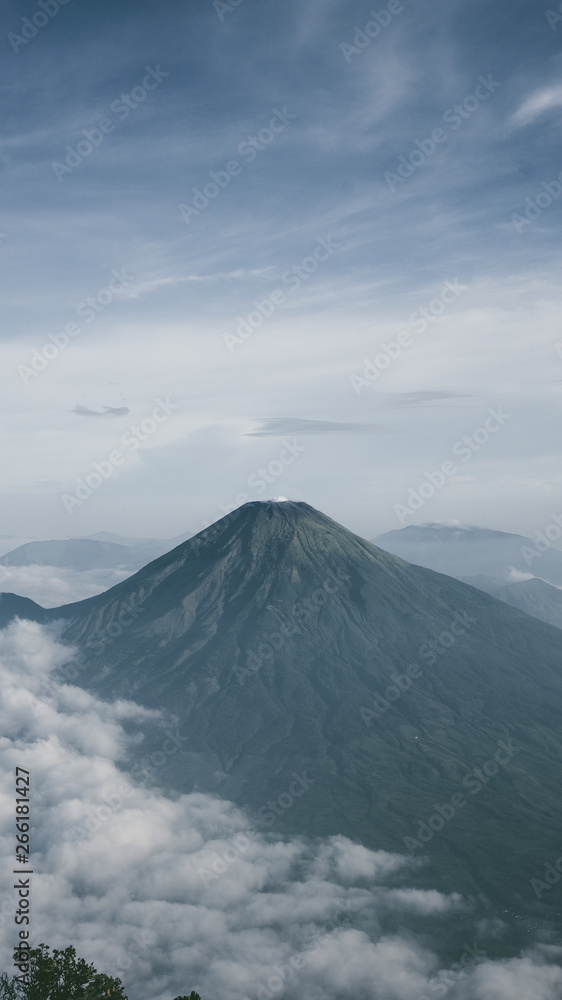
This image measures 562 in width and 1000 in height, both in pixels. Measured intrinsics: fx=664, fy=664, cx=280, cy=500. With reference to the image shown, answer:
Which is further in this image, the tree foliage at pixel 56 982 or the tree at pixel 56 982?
the tree at pixel 56 982

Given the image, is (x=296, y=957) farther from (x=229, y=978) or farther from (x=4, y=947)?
(x=4, y=947)

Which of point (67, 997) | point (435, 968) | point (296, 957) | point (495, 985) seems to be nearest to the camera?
point (67, 997)

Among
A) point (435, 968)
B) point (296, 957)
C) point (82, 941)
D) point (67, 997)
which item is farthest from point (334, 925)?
point (67, 997)

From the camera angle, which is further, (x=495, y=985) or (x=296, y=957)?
(x=296, y=957)

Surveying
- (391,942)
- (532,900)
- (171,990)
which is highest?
(532,900)

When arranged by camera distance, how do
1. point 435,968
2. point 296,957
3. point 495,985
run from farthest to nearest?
point 296,957, point 435,968, point 495,985

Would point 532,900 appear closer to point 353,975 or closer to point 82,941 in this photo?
point 353,975

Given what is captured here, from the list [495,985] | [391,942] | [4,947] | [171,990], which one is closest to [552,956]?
[495,985]

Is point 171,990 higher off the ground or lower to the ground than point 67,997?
lower

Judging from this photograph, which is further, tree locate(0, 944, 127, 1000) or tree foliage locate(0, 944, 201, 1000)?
tree locate(0, 944, 127, 1000)
